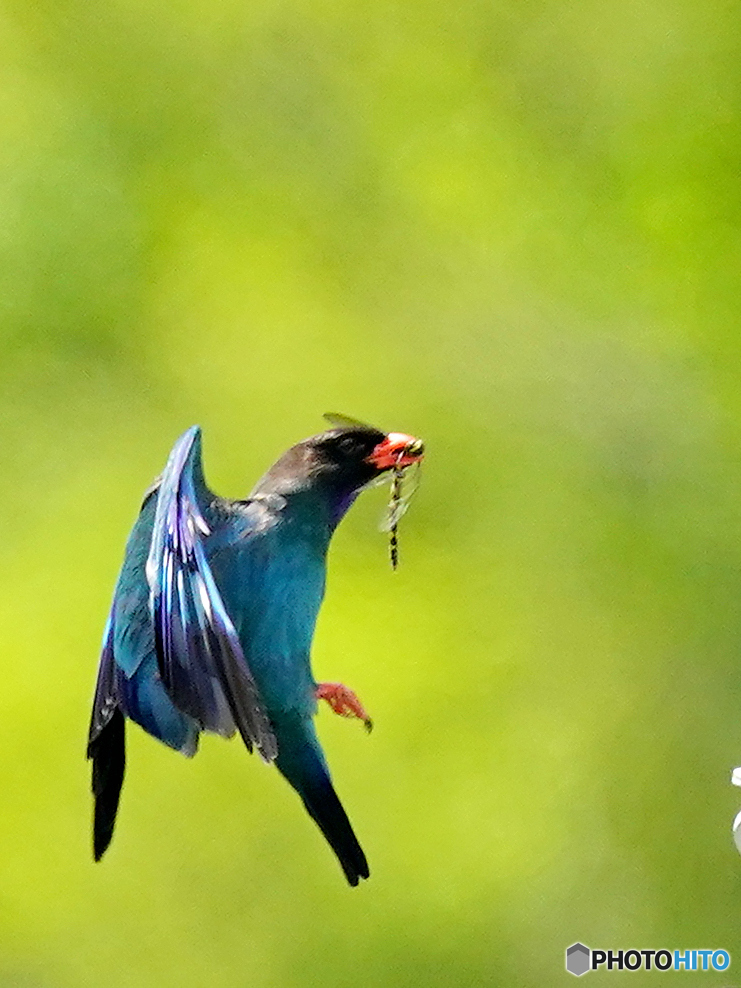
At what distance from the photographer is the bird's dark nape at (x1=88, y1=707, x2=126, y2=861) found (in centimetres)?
147

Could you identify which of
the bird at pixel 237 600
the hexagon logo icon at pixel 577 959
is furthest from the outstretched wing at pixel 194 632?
the hexagon logo icon at pixel 577 959

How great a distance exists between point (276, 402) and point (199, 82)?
376 millimetres

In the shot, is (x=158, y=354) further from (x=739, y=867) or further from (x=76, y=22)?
(x=739, y=867)

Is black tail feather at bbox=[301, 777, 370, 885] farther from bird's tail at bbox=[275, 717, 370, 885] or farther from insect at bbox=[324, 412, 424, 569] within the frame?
insect at bbox=[324, 412, 424, 569]

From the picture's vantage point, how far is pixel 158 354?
166 cm

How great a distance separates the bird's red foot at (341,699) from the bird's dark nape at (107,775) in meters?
0.20

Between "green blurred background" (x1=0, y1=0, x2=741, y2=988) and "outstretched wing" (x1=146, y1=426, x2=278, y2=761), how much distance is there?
27 cm

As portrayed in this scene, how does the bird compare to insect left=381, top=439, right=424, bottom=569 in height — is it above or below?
below

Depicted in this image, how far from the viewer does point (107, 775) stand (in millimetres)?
1499

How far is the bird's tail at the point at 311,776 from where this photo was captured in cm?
141

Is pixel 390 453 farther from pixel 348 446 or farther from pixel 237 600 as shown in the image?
pixel 237 600

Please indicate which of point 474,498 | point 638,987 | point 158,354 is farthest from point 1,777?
point 638,987
